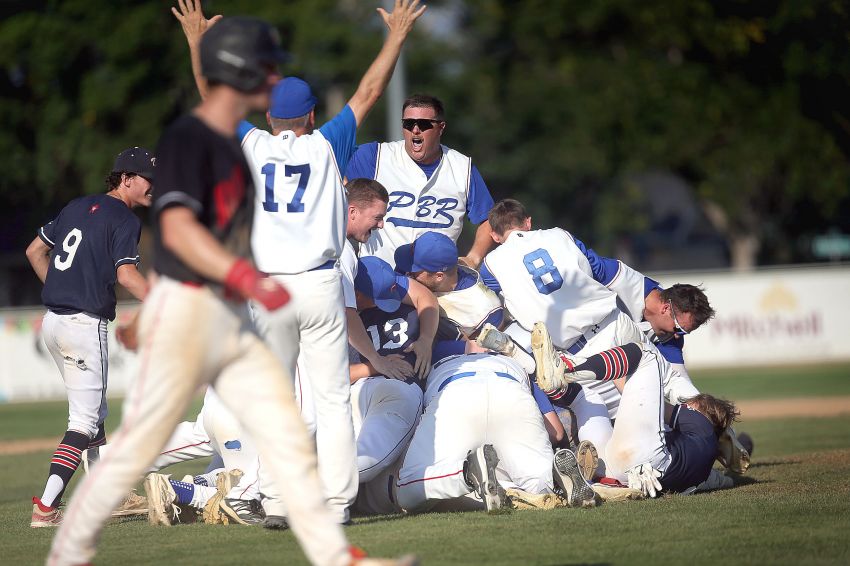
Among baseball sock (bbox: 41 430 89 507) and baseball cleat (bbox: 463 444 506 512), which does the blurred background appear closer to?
baseball cleat (bbox: 463 444 506 512)

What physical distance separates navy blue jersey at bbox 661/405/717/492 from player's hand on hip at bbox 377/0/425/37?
3.48 m

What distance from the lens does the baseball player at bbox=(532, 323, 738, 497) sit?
8.01m

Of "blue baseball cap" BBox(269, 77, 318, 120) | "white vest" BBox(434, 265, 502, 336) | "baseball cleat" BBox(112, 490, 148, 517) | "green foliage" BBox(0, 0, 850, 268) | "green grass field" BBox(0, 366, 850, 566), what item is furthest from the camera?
"green foliage" BBox(0, 0, 850, 268)

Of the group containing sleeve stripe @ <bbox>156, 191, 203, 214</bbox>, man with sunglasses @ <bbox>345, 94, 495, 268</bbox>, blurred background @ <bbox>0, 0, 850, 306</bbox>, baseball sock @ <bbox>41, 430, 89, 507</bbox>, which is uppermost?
blurred background @ <bbox>0, 0, 850, 306</bbox>

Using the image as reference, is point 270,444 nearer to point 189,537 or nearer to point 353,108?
point 189,537

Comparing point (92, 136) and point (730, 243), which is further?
point (730, 243)

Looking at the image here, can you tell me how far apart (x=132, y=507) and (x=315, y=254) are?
9.34 feet

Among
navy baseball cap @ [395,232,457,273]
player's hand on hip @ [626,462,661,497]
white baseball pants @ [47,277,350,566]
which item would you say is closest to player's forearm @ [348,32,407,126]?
navy baseball cap @ [395,232,457,273]

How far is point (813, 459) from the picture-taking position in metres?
Result: 10.3

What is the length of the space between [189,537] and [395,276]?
2.40 meters

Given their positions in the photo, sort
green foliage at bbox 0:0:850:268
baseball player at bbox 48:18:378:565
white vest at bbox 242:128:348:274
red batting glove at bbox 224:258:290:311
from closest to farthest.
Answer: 1. red batting glove at bbox 224:258:290:311
2. baseball player at bbox 48:18:378:565
3. white vest at bbox 242:128:348:274
4. green foliage at bbox 0:0:850:268

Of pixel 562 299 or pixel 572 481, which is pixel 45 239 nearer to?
pixel 562 299

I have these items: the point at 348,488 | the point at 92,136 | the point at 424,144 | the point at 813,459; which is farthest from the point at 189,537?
the point at 92,136

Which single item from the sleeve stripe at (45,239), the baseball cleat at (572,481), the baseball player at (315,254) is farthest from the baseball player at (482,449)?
the sleeve stripe at (45,239)
